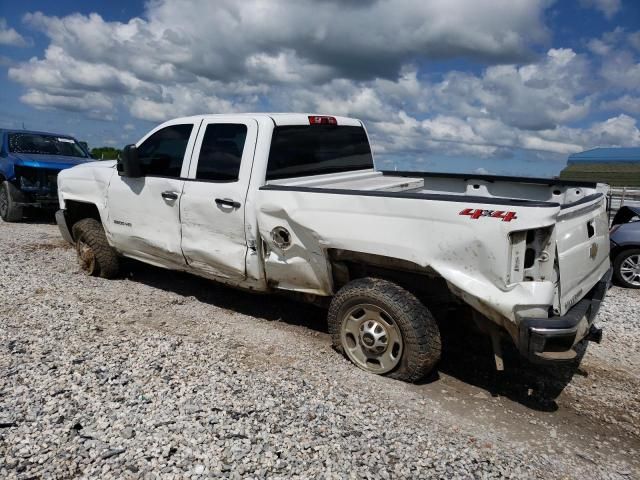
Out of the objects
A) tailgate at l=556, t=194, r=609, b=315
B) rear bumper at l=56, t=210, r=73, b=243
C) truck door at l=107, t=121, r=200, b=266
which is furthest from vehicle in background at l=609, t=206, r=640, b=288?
rear bumper at l=56, t=210, r=73, b=243

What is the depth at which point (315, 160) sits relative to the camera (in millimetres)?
4930

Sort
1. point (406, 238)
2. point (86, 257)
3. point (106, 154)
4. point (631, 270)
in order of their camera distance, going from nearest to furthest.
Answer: point (406, 238)
point (86, 257)
point (631, 270)
point (106, 154)

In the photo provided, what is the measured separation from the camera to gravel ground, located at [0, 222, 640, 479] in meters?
2.77

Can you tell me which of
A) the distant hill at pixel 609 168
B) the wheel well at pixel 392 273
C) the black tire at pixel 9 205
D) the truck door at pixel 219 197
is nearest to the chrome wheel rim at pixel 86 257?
the truck door at pixel 219 197

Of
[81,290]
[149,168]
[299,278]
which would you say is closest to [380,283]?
[299,278]

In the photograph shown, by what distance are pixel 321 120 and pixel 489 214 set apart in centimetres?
241

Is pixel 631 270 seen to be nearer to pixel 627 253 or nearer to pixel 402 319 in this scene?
pixel 627 253

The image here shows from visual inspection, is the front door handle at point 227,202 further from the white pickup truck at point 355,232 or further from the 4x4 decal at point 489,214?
the 4x4 decal at point 489,214

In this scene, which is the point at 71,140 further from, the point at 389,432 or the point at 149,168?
the point at 389,432

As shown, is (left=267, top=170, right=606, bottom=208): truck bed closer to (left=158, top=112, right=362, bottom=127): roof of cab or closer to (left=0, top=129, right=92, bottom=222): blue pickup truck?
(left=158, top=112, right=362, bottom=127): roof of cab

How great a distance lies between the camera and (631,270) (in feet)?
22.8

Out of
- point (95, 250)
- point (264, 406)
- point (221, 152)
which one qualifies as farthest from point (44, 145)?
point (264, 406)

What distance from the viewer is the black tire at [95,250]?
6.01 meters

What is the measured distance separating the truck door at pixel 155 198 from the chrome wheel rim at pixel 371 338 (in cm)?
202
